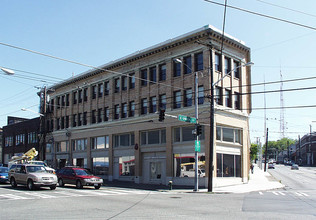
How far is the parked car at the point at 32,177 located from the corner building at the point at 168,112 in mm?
9409

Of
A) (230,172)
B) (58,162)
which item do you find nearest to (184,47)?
(230,172)

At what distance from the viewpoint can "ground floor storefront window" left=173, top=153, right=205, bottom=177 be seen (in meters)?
29.5

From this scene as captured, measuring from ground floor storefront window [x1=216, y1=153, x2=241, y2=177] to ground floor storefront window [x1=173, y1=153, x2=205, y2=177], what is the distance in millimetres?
1663

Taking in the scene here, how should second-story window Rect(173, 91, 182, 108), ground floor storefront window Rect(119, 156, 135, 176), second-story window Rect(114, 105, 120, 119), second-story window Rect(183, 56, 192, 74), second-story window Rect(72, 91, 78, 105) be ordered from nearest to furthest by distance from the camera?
second-story window Rect(183, 56, 192, 74)
second-story window Rect(173, 91, 182, 108)
ground floor storefront window Rect(119, 156, 135, 176)
second-story window Rect(114, 105, 120, 119)
second-story window Rect(72, 91, 78, 105)

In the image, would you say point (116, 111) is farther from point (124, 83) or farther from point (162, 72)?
point (162, 72)

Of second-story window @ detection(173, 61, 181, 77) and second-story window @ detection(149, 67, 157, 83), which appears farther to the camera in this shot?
second-story window @ detection(149, 67, 157, 83)

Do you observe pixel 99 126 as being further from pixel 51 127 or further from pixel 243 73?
pixel 243 73

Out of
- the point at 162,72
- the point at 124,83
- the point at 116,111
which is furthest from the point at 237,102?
the point at 116,111

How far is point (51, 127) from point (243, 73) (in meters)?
31.8

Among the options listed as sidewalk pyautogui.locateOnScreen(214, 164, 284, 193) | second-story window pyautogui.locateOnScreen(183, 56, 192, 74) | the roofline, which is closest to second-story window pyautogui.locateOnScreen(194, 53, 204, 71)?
second-story window pyautogui.locateOnScreen(183, 56, 192, 74)

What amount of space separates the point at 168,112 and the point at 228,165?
7629 mm

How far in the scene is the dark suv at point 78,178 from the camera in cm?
2600

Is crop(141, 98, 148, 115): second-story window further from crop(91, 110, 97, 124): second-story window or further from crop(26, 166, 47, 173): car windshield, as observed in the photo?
crop(26, 166, 47, 173): car windshield

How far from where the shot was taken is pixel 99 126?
41281 millimetres
